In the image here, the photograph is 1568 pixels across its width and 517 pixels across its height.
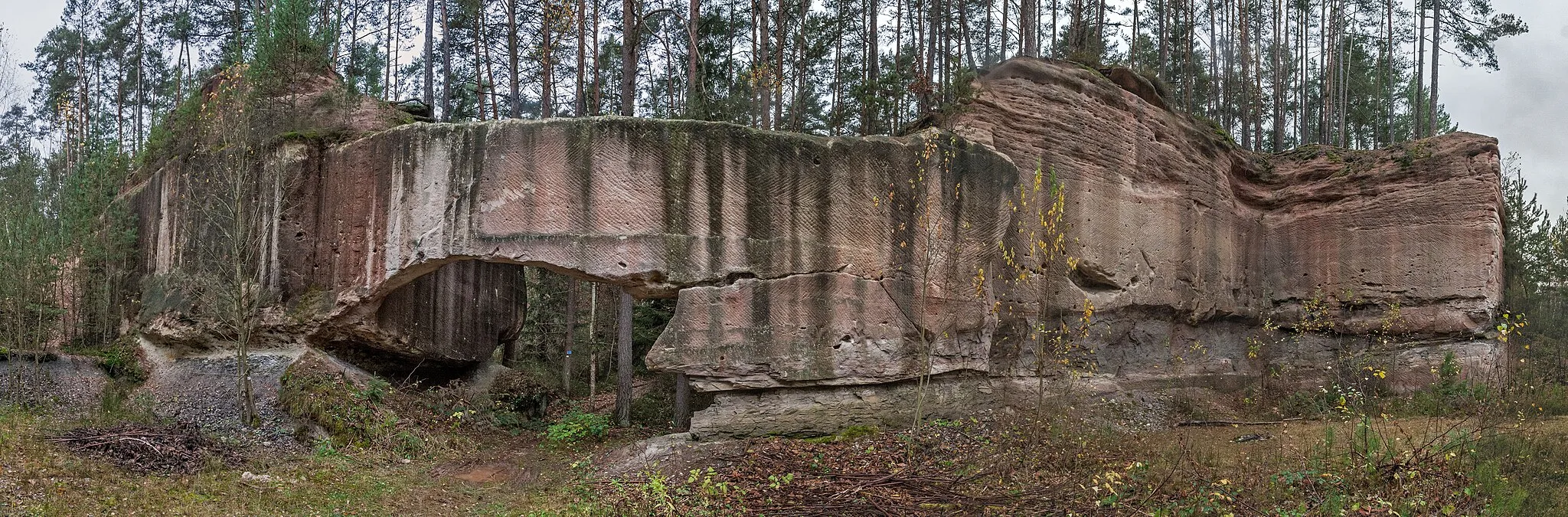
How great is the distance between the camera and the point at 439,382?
13008 millimetres

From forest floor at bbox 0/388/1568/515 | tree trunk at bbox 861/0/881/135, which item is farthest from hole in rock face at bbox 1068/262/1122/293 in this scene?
tree trunk at bbox 861/0/881/135

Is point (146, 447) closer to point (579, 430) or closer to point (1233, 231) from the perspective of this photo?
point (579, 430)

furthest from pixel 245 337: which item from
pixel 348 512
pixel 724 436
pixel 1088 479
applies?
pixel 1088 479

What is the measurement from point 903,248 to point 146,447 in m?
7.62

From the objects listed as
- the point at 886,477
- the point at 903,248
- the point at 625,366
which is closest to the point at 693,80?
the point at 625,366

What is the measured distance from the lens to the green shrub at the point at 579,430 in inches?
442

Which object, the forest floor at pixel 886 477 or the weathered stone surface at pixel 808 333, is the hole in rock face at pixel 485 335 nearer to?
the weathered stone surface at pixel 808 333

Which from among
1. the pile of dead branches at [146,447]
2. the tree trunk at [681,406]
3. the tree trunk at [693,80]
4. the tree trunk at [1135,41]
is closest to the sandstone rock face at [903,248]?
the pile of dead branches at [146,447]

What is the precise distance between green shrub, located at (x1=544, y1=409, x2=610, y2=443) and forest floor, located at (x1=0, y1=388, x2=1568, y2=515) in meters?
1.27

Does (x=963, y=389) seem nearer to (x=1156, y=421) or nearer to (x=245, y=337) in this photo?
(x=1156, y=421)

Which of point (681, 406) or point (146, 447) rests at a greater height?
point (146, 447)

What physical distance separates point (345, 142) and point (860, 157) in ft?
20.2

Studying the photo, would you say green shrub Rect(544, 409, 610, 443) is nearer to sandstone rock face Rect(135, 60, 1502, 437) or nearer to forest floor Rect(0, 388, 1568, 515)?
forest floor Rect(0, 388, 1568, 515)

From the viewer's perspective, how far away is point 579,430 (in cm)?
1145
